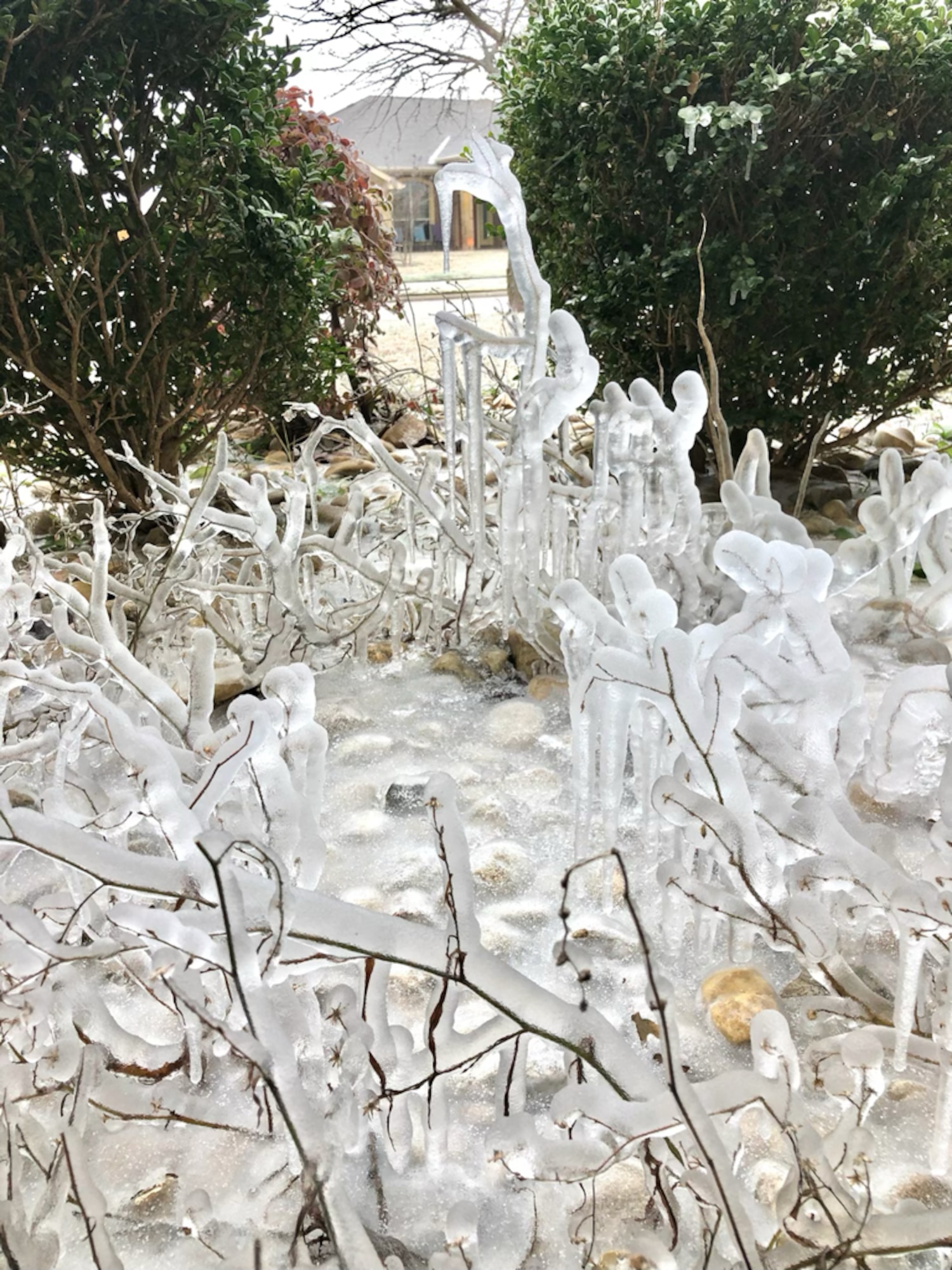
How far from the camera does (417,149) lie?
402 inches

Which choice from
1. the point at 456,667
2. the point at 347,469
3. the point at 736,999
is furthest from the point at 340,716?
the point at 347,469

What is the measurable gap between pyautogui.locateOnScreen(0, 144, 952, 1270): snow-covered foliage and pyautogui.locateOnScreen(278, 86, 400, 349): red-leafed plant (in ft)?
12.0

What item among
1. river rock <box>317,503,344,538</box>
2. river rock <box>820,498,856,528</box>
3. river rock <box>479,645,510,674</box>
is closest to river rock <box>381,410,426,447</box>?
river rock <box>317,503,344,538</box>

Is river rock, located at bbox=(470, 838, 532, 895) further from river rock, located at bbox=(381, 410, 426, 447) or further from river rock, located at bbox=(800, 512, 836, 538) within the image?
river rock, located at bbox=(381, 410, 426, 447)

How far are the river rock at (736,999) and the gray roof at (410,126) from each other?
7.62 meters

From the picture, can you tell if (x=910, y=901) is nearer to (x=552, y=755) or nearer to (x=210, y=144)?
(x=552, y=755)

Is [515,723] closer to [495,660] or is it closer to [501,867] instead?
[495,660]

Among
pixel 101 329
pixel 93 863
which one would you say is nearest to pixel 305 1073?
pixel 93 863

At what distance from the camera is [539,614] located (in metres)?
1.89

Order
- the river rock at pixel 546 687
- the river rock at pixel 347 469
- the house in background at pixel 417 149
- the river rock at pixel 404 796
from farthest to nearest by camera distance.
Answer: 1. the house in background at pixel 417 149
2. the river rock at pixel 347 469
3. the river rock at pixel 546 687
4. the river rock at pixel 404 796

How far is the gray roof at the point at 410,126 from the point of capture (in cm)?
815

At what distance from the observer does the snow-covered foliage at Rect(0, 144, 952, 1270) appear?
0.76m

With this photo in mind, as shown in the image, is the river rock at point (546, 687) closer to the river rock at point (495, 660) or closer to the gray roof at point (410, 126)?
the river rock at point (495, 660)

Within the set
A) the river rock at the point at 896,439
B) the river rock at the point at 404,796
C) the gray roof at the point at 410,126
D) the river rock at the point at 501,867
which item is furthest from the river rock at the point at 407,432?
the gray roof at the point at 410,126
